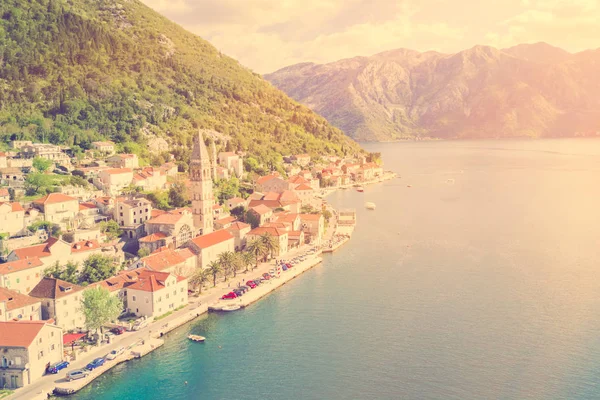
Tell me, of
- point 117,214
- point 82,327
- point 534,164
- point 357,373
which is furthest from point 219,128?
point 534,164

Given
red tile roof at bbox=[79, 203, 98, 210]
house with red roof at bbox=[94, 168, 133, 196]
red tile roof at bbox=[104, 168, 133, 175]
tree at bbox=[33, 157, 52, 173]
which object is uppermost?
tree at bbox=[33, 157, 52, 173]

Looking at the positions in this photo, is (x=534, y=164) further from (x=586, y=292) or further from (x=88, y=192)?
(x=88, y=192)

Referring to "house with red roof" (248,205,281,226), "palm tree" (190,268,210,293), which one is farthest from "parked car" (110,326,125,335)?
"house with red roof" (248,205,281,226)

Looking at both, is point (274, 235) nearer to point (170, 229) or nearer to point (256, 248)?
point (256, 248)

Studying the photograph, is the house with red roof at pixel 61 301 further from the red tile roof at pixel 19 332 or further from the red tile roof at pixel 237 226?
the red tile roof at pixel 237 226

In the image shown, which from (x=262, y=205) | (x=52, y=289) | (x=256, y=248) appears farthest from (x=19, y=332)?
(x=262, y=205)

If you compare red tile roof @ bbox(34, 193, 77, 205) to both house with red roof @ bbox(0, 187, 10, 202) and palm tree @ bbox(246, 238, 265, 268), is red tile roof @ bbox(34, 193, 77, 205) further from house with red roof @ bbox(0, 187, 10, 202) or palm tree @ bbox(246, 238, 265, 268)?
palm tree @ bbox(246, 238, 265, 268)
